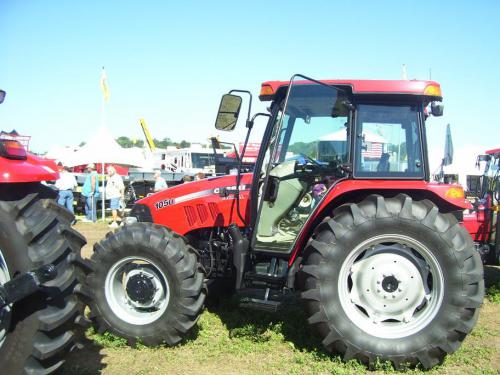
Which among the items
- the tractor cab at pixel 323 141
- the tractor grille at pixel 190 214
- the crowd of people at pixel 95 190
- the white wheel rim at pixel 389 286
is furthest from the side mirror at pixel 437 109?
the crowd of people at pixel 95 190

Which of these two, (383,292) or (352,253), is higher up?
(352,253)

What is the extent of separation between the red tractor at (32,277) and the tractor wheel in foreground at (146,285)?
1254mm

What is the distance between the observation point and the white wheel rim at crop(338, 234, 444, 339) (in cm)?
362

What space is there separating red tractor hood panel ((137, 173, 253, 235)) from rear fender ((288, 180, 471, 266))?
73 centimetres

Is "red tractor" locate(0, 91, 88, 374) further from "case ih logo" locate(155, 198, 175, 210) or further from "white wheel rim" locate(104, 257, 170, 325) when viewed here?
"case ih logo" locate(155, 198, 175, 210)

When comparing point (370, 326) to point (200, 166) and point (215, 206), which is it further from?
point (200, 166)

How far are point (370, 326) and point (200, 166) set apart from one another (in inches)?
698

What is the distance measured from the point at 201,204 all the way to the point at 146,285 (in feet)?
3.19

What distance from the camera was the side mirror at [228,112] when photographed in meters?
4.16

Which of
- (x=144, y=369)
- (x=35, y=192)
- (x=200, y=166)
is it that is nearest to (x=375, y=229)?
(x=144, y=369)

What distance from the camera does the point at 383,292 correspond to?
12.1ft

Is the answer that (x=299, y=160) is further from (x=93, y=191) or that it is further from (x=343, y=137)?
(x=93, y=191)

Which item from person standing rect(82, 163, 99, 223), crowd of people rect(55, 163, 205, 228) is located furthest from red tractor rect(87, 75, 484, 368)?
person standing rect(82, 163, 99, 223)

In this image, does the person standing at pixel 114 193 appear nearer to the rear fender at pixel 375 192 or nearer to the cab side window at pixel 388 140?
the rear fender at pixel 375 192
